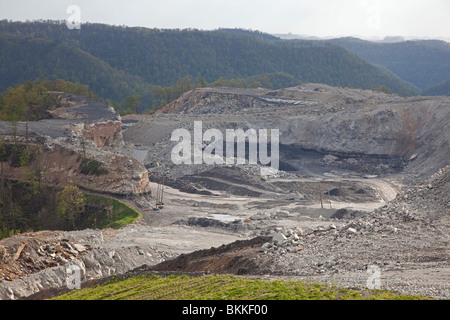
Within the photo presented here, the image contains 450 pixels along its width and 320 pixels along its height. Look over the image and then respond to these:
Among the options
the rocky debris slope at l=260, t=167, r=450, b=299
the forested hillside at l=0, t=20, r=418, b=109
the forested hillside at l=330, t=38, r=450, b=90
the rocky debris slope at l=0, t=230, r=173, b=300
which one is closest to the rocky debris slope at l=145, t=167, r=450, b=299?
the rocky debris slope at l=260, t=167, r=450, b=299

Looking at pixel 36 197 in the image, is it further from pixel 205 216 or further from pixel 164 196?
pixel 205 216

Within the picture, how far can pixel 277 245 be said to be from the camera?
720 inches

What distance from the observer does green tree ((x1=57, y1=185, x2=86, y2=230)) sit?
107ft

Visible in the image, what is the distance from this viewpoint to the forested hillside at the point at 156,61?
376 ft

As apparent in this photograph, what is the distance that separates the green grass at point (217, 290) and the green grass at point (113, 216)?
14.8 metres

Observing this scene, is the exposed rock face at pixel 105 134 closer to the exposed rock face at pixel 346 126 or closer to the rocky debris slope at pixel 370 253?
the exposed rock face at pixel 346 126

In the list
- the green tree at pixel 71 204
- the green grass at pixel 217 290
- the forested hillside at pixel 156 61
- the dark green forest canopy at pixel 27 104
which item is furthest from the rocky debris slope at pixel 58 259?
the forested hillside at pixel 156 61

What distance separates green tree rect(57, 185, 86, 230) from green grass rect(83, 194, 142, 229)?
815 mm

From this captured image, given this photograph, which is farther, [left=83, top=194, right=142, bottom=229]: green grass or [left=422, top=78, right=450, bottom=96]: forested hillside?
[left=422, top=78, right=450, bottom=96]: forested hillside

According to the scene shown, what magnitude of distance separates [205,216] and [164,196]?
680 centimetres

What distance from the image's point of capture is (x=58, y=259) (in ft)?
71.9

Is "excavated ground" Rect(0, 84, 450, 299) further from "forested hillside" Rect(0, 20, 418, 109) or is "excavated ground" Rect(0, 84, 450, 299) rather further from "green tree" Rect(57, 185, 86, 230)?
"forested hillside" Rect(0, 20, 418, 109)

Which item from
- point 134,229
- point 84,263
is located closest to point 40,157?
point 134,229

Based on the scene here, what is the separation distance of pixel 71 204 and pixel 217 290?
21388mm
